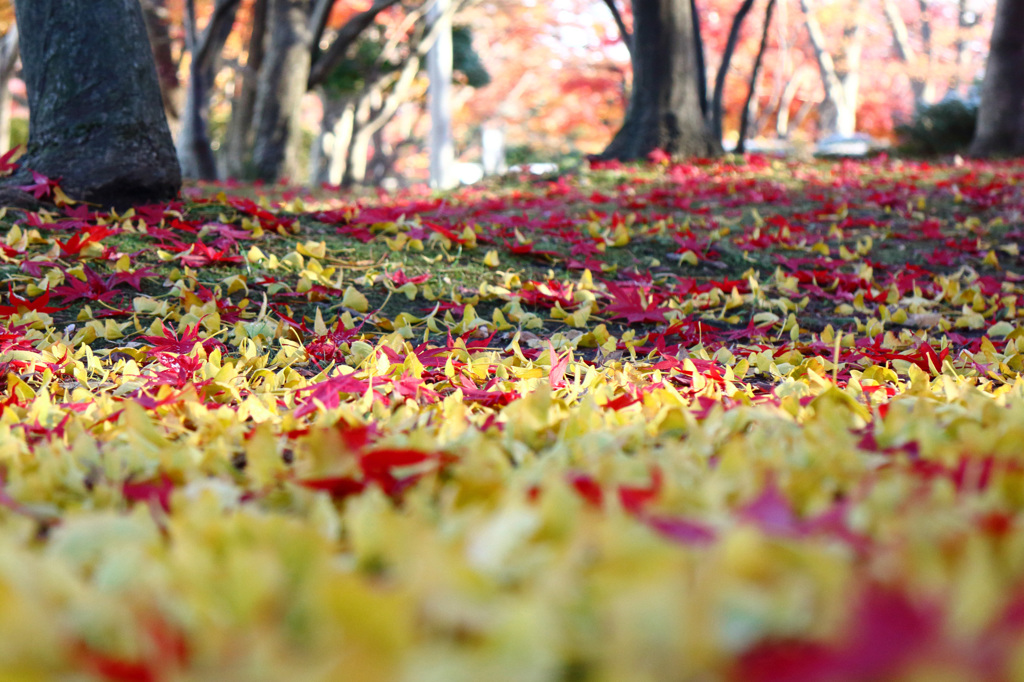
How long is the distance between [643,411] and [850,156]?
993cm

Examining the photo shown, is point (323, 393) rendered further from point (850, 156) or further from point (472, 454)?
point (850, 156)

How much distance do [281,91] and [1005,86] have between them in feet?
27.8

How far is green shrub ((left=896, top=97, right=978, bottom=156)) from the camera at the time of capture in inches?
419

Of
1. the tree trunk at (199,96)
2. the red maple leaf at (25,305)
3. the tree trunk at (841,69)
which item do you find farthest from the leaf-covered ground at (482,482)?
the tree trunk at (841,69)

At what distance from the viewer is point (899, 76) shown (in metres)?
29.5

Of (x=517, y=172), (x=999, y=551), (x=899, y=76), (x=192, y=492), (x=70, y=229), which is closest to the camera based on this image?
(x=999, y=551)

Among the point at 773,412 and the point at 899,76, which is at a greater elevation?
the point at 899,76

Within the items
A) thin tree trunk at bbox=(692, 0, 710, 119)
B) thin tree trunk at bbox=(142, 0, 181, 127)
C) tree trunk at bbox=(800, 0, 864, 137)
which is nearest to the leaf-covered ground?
thin tree trunk at bbox=(692, 0, 710, 119)

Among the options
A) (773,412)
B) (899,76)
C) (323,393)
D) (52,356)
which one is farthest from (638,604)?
(899,76)

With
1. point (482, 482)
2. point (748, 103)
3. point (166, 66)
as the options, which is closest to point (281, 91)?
point (166, 66)

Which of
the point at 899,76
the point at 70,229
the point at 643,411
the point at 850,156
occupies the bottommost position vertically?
the point at 643,411

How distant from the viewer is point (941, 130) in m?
10.8

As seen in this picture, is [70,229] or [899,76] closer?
[70,229]

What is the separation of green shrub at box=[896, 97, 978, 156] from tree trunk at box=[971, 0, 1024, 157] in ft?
3.70
